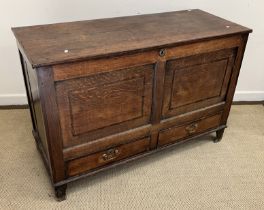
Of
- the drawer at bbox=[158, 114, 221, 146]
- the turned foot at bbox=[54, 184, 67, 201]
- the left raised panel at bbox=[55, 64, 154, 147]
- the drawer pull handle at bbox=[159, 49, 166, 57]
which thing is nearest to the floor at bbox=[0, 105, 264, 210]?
the turned foot at bbox=[54, 184, 67, 201]

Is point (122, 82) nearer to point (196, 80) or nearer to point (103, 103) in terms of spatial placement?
point (103, 103)

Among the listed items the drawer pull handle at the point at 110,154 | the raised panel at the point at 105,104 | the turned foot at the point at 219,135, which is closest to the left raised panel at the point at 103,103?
the raised panel at the point at 105,104

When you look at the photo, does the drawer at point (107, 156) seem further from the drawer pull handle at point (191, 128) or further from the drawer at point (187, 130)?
the drawer pull handle at point (191, 128)

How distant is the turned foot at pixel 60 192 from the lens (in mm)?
1325

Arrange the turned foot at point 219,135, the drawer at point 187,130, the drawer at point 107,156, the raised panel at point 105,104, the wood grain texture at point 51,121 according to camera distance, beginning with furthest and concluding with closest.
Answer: the turned foot at point 219,135, the drawer at point 187,130, the drawer at point 107,156, the raised panel at point 105,104, the wood grain texture at point 51,121

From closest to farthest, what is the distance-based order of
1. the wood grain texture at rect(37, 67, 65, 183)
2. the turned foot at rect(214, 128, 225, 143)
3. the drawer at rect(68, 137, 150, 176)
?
the wood grain texture at rect(37, 67, 65, 183)
the drawer at rect(68, 137, 150, 176)
the turned foot at rect(214, 128, 225, 143)

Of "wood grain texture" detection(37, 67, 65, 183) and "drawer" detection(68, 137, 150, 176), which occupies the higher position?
"wood grain texture" detection(37, 67, 65, 183)

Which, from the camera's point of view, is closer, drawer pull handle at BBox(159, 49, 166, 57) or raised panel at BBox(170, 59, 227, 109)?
drawer pull handle at BBox(159, 49, 166, 57)

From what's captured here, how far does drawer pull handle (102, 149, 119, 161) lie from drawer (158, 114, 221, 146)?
0.80 ft

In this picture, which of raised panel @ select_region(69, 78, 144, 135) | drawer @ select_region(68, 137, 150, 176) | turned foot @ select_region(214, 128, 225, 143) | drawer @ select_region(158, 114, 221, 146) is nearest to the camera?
raised panel @ select_region(69, 78, 144, 135)

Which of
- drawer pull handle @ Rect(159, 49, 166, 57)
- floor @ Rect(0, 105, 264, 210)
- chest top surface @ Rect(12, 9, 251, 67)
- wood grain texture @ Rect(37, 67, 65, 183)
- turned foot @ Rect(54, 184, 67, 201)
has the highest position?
chest top surface @ Rect(12, 9, 251, 67)

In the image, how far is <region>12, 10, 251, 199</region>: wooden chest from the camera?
1.09m

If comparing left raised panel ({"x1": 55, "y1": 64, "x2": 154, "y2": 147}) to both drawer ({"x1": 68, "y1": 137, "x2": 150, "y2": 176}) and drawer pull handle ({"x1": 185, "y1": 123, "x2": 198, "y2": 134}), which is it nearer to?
drawer ({"x1": 68, "y1": 137, "x2": 150, "y2": 176})

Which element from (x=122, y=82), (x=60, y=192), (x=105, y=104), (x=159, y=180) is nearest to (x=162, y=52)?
(x=122, y=82)
